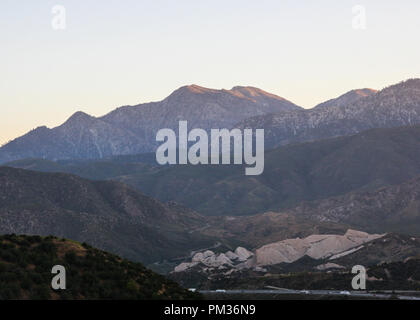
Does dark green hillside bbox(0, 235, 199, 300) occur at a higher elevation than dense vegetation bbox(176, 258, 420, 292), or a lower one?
higher

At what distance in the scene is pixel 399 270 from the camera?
186 meters

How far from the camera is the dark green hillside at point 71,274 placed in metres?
86.1

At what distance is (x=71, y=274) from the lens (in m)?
93.2

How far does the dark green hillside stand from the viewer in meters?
86.1
